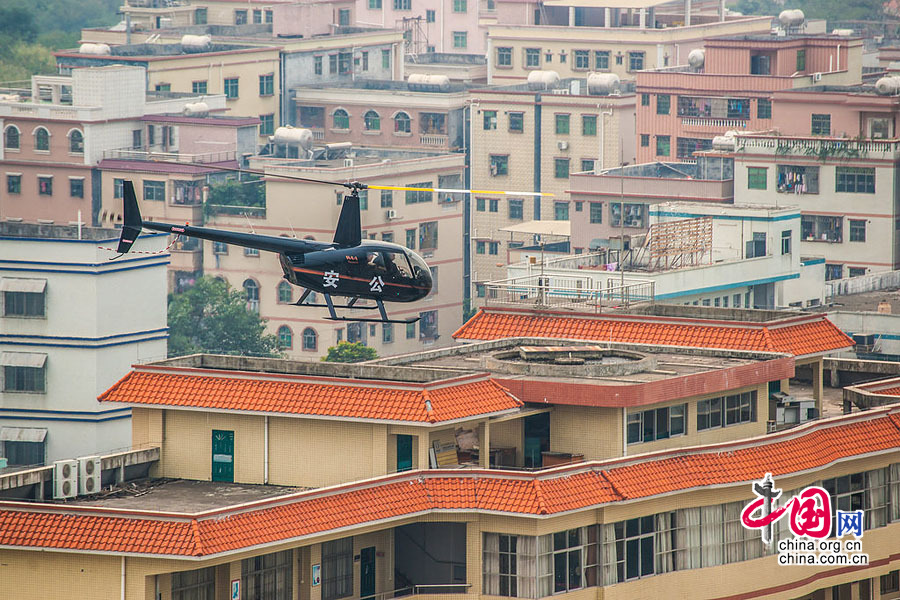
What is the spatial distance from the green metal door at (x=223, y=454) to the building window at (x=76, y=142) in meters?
91.0

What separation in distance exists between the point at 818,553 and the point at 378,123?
380 ft

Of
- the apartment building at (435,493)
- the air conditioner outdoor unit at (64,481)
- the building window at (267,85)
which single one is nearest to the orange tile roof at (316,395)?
the apartment building at (435,493)

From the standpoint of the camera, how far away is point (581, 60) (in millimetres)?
193250

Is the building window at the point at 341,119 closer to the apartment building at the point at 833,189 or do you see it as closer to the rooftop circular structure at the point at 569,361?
the apartment building at the point at 833,189

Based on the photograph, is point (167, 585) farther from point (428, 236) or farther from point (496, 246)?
point (496, 246)

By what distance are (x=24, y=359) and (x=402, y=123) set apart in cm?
7321

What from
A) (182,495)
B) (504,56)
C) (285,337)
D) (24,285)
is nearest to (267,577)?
(182,495)

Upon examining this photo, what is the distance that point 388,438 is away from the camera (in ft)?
226

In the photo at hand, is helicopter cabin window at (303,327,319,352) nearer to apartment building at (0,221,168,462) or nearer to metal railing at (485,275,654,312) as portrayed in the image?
metal railing at (485,275,654,312)

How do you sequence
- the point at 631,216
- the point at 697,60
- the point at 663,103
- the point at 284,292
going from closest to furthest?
1. the point at 631,216
2. the point at 284,292
3. the point at 663,103
4. the point at 697,60

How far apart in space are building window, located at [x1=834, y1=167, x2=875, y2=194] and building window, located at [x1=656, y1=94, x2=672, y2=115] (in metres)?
25.9

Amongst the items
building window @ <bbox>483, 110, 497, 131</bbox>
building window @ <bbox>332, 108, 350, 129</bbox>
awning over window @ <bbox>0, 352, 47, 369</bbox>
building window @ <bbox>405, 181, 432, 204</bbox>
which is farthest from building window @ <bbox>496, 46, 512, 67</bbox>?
awning over window @ <bbox>0, 352, 47, 369</bbox>

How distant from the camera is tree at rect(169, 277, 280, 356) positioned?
483 ft

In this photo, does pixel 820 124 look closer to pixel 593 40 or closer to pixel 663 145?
pixel 663 145
